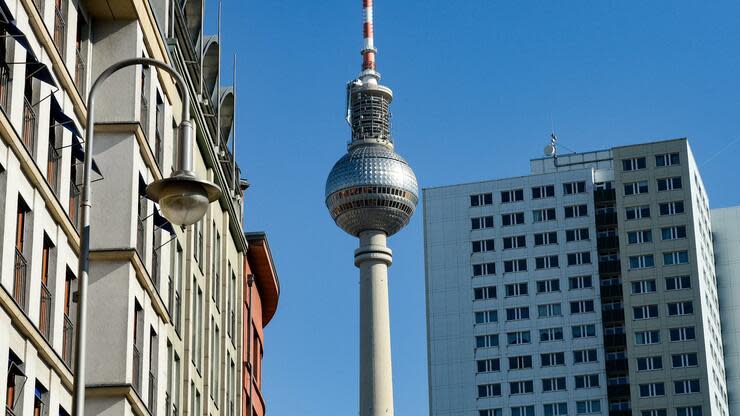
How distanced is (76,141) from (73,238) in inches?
85.9

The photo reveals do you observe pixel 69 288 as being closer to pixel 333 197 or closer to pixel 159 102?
pixel 159 102

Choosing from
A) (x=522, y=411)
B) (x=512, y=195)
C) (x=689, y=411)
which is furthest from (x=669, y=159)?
(x=522, y=411)

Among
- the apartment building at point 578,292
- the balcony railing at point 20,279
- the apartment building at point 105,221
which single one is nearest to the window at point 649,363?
the apartment building at point 578,292

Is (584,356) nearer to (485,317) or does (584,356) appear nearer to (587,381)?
(587,381)

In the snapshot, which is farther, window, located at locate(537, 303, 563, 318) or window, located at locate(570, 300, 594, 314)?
window, located at locate(537, 303, 563, 318)

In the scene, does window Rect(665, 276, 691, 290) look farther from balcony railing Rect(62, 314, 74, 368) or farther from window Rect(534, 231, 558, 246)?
balcony railing Rect(62, 314, 74, 368)

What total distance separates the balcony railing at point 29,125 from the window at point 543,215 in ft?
470

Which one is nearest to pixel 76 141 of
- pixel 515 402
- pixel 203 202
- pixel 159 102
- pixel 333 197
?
pixel 159 102

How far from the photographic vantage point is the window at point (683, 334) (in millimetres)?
160750

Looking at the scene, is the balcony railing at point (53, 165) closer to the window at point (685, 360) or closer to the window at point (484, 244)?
the window at point (685, 360)

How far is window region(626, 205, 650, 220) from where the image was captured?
167 metres

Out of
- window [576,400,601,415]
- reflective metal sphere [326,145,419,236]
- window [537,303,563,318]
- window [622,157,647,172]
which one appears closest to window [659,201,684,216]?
window [622,157,647,172]

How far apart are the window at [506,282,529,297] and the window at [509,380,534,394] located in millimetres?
10521

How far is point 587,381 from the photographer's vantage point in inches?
6471
